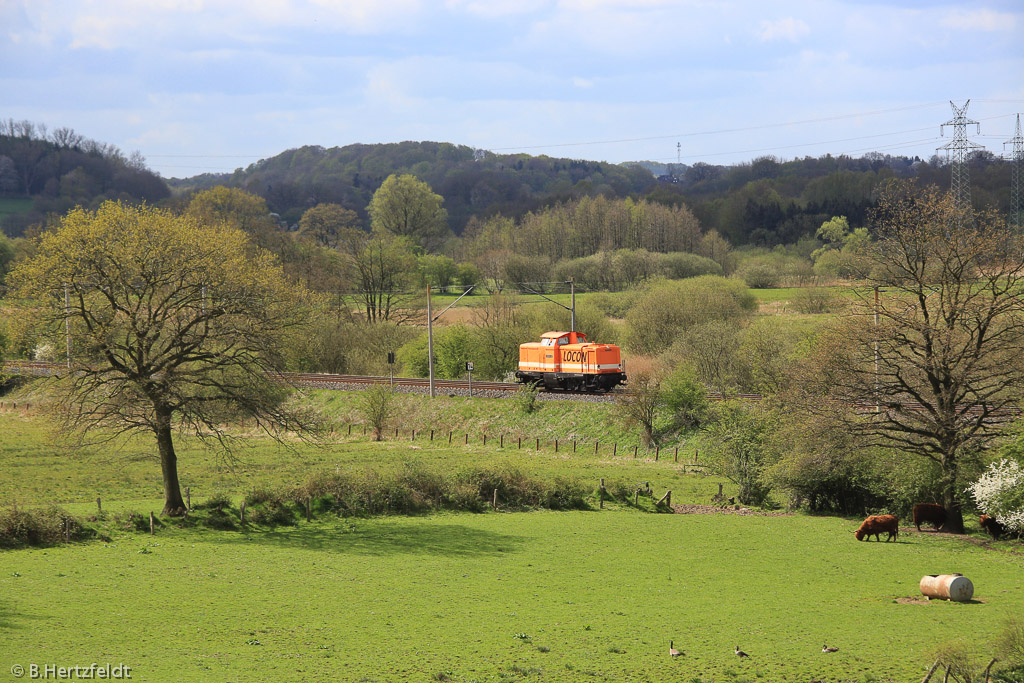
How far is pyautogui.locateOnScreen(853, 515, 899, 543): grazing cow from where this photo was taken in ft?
90.5

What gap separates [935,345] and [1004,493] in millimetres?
5643

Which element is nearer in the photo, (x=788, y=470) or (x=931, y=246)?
(x=931, y=246)

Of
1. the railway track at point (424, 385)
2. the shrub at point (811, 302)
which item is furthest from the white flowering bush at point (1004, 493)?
the shrub at point (811, 302)

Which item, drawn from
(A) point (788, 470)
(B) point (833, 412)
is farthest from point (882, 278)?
(A) point (788, 470)

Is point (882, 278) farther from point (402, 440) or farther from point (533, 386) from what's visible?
point (402, 440)

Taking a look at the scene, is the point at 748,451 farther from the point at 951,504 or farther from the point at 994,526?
the point at 994,526

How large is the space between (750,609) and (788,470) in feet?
44.7

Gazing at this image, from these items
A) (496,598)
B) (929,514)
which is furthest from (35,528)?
(929,514)

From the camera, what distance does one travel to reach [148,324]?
2912cm

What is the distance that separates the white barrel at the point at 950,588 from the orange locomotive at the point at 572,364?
3405 cm

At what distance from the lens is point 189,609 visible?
18781mm

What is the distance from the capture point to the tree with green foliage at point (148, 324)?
2855 centimetres

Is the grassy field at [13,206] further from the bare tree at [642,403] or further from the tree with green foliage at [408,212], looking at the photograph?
the bare tree at [642,403]

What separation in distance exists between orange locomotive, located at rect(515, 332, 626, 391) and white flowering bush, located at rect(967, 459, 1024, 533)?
2877 cm
